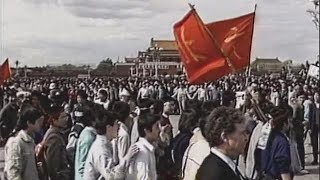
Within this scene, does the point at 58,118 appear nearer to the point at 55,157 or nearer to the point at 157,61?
the point at 55,157

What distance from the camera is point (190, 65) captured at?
33.7 feet

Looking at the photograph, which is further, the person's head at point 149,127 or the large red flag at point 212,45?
the large red flag at point 212,45

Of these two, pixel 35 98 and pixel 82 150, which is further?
pixel 35 98

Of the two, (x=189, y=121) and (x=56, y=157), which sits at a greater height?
(x=189, y=121)

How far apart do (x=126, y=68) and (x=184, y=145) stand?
71.0 m

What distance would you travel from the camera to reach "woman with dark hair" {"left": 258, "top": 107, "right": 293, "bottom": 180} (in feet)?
22.0

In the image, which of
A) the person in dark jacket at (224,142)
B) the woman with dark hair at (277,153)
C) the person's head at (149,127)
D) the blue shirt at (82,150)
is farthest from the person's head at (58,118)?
the person in dark jacket at (224,142)

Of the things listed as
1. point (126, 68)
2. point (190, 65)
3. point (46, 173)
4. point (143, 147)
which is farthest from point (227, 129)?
point (126, 68)

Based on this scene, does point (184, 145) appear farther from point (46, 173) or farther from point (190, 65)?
point (190, 65)

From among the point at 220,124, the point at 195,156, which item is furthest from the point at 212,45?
the point at 220,124

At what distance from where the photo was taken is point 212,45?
1047cm

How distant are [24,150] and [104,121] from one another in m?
0.76

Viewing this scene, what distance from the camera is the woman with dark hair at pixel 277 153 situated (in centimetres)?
671

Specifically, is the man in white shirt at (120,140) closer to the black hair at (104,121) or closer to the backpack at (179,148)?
the black hair at (104,121)
